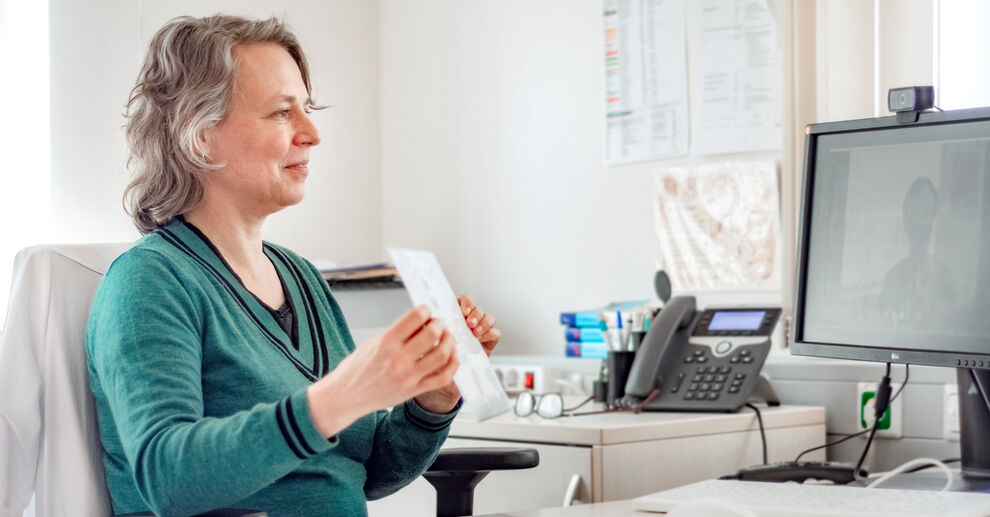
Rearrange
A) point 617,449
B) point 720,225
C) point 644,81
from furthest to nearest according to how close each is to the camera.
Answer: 1. point 644,81
2. point 720,225
3. point 617,449

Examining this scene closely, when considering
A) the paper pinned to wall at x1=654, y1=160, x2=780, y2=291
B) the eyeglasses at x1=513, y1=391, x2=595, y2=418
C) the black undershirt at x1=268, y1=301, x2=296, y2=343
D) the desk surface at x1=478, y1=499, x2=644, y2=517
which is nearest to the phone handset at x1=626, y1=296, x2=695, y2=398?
the eyeglasses at x1=513, y1=391, x2=595, y2=418

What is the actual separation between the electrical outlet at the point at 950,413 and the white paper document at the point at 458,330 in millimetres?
1122

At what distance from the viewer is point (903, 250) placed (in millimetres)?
1435

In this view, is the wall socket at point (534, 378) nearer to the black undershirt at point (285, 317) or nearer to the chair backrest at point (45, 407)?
the black undershirt at point (285, 317)

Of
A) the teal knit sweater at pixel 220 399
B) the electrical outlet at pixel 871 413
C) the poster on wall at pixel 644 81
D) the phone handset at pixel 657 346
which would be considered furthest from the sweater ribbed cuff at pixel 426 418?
the poster on wall at pixel 644 81

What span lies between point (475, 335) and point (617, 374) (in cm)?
87

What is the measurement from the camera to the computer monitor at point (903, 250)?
53.9 inches

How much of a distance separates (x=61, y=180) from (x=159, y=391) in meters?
1.55

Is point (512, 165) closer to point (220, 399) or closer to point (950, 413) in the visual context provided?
point (950, 413)

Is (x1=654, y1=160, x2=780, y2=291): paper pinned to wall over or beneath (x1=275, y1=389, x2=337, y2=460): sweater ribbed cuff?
over

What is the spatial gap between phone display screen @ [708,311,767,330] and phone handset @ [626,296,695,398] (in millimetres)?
51

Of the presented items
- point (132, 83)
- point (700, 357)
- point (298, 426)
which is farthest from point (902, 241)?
point (132, 83)

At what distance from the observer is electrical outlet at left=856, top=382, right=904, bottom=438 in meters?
1.94

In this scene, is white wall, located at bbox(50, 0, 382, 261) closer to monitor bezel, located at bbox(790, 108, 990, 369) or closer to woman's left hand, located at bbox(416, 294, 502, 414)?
woman's left hand, located at bbox(416, 294, 502, 414)
